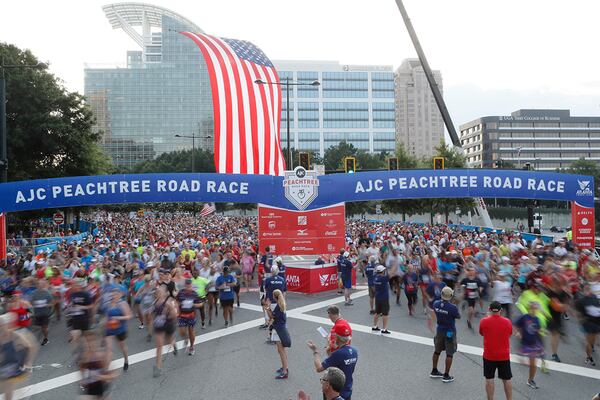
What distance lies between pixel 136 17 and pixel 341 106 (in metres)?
92.7

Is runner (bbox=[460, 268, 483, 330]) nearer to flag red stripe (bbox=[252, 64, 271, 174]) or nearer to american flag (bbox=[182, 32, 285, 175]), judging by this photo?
american flag (bbox=[182, 32, 285, 175])

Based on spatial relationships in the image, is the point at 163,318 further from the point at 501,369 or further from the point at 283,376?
the point at 501,369

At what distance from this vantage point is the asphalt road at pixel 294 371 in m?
7.56

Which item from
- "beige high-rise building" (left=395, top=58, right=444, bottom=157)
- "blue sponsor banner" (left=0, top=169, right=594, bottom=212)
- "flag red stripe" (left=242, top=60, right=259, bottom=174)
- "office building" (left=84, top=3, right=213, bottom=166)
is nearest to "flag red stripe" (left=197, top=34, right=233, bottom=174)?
"flag red stripe" (left=242, top=60, right=259, bottom=174)

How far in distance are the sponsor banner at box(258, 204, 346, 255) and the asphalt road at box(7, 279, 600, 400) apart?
6598 mm

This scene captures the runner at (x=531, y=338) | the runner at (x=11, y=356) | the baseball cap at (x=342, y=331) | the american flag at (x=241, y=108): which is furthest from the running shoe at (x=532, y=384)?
the american flag at (x=241, y=108)

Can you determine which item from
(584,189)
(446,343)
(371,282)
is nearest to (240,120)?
(371,282)

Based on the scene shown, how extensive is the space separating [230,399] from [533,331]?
4.81 m

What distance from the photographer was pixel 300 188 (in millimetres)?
18594

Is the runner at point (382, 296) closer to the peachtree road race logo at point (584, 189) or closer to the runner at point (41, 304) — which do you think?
the runner at point (41, 304)

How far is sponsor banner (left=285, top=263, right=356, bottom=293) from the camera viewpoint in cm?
1628

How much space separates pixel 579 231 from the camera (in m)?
21.7

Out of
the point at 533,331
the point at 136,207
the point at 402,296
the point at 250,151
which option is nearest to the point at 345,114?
the point at 136,207

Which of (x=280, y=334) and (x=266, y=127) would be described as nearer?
(x=280, y=334)
